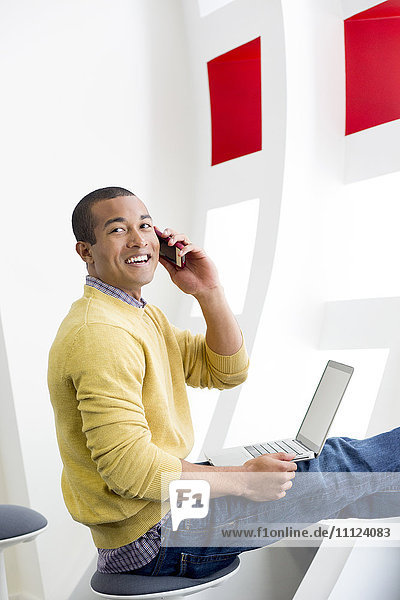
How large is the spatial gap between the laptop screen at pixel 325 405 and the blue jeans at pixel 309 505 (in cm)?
5

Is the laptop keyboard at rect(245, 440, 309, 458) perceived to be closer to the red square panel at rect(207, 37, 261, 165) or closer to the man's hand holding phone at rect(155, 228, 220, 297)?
the man's hand holding phone at rect(155, 228, 220, 297)

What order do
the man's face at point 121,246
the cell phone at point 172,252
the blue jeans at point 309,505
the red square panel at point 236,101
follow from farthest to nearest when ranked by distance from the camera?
the red square panel at point 236,101, the cell phone at point 172,252, the man's face at point 121,246, the blue jeans at point 309,505

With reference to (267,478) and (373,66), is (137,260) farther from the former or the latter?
(373,66)

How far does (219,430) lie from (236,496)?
2.99 feet

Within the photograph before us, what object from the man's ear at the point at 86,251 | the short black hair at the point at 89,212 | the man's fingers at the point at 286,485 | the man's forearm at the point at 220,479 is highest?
the short black hair at the point at 89,212

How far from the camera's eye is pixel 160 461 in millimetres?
1312

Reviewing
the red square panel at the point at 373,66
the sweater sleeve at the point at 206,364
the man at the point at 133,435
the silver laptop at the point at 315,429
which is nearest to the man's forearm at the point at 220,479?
the man at the point at 133,435

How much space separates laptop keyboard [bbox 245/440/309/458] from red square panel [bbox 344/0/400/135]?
1.18 metres

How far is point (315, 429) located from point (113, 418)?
1.80 feet

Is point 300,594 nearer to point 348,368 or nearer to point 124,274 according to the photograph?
point 348,368

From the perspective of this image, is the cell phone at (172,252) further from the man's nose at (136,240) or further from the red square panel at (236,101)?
the red square panel at (236,101)

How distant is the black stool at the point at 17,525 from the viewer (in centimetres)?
171

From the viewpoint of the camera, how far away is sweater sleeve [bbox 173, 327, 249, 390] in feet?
5.71

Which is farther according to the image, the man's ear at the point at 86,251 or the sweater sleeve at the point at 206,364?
the sweater sleeve at the point at 206,364
